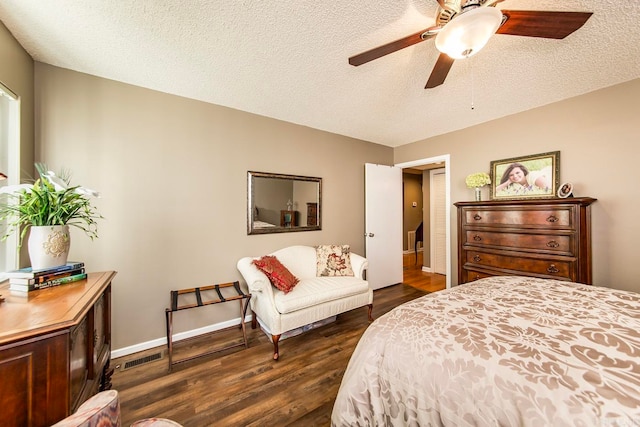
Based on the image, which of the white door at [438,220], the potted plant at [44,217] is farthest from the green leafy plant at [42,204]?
the white door at [438,220]

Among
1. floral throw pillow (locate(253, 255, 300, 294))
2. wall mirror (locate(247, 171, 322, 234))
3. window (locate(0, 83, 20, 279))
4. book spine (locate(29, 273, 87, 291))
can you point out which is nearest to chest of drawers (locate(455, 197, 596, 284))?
wall mirror (locate(247, 171, 322, 234))

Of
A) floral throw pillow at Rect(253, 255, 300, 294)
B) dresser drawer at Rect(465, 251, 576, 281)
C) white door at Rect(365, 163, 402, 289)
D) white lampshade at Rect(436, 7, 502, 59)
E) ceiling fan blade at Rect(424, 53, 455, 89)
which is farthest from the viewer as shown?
white door at Rect(365, 163, 402, 289)

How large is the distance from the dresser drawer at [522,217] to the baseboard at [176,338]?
114 inches

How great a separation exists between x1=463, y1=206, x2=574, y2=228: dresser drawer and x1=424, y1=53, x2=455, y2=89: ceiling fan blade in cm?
159

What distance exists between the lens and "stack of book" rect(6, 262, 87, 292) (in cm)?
114

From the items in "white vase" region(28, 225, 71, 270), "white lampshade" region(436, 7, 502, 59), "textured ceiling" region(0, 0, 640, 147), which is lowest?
"white vase" region(28, 225, 71, 270)

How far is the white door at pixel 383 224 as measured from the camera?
377 cm

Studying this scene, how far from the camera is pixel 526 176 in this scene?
8.76 feet

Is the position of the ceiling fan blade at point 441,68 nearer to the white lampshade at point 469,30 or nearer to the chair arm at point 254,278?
the white lampshade at point 469,30

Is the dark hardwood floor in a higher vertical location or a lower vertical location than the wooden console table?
lower

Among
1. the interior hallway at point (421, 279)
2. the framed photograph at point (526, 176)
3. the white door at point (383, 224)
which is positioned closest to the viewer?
the framed photograph at point (526, 176)

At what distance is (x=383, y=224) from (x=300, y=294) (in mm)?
2153

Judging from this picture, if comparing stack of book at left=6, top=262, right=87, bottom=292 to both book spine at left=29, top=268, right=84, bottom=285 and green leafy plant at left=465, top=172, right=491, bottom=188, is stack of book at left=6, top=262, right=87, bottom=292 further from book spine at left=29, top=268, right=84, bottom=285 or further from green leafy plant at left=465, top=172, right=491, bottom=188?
green leafy plant at left=465, top=172, right=491, bottom=188

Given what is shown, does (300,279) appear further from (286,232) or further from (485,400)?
(485,400)
